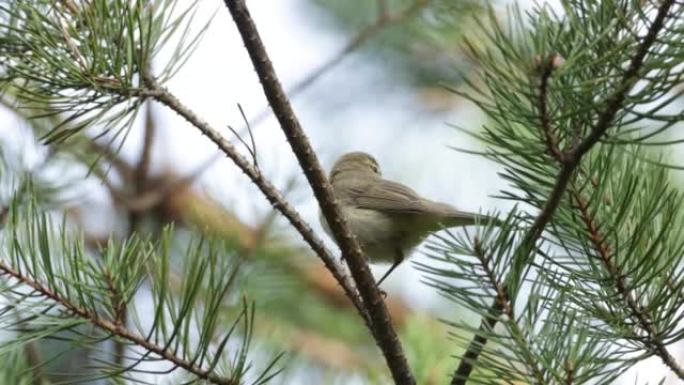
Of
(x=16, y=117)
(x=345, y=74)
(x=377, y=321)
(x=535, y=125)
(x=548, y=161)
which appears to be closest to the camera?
(x=535, y=125)

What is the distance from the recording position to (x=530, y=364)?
4.52 ft

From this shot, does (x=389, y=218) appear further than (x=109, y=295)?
Yes

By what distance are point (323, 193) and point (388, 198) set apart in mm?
1769

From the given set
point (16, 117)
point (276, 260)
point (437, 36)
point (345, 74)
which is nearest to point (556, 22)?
point (16, 117)

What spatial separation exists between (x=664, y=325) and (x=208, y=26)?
0.80 metres

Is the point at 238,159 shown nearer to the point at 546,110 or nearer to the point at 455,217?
the point at 546,110

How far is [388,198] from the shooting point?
131 inches

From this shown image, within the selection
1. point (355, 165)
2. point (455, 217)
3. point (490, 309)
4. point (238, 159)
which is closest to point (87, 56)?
point (238, 159)

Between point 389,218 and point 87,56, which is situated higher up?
point 389,218

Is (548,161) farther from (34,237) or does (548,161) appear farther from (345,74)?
(345,74)

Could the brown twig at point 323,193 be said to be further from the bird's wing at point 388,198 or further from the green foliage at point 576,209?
the bird's wing at point 388,198

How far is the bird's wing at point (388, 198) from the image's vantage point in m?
3.17

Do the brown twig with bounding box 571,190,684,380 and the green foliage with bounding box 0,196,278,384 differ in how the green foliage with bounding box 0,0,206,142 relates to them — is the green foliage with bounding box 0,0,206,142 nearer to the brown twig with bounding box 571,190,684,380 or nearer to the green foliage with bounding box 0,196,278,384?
the green foliage with bounding box 0,196,278,384

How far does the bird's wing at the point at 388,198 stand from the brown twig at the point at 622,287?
147 centimetres
